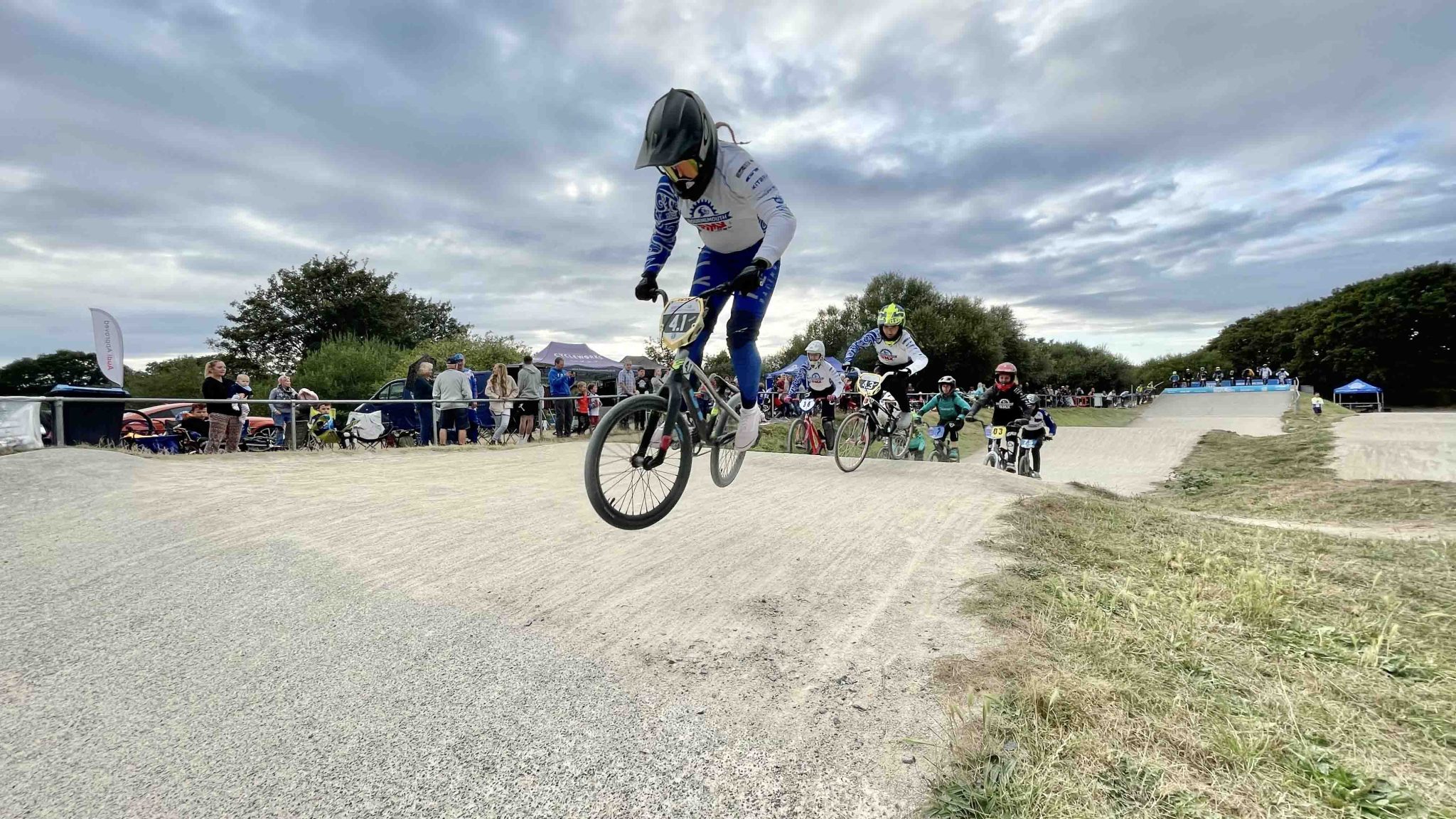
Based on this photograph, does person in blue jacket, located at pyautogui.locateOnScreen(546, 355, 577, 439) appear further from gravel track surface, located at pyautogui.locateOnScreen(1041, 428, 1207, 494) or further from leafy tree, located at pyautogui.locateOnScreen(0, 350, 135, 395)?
leafy tree, located at pyautogui.locateOnScreen(0, 350, 135, 395)

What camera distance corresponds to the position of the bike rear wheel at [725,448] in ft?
16.5

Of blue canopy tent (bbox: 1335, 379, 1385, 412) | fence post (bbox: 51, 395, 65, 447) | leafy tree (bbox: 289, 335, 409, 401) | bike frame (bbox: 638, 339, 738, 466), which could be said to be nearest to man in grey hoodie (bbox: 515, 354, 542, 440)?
fence post (bbox: 51, 395, 65, 447)

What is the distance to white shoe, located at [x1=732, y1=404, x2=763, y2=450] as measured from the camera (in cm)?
505

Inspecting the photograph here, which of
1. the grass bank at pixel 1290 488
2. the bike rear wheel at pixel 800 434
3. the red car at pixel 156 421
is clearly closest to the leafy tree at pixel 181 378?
the red car at pixel 156 421

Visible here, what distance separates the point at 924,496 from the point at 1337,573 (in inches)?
133

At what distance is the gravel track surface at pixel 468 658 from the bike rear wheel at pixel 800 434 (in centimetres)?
614

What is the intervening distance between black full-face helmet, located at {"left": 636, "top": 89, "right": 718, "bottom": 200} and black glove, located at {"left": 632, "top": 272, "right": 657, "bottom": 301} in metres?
0.87

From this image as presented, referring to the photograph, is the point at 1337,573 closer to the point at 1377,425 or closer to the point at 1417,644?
the point at 1417,644

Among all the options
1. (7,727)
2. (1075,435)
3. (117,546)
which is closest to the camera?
(7,727)

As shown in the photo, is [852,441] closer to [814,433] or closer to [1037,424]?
[814,433]

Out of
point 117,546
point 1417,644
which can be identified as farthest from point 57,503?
point 1417,644

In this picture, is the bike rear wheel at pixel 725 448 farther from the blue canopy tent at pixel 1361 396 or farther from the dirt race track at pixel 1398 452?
the blue canopy tent at pixel 1361 396

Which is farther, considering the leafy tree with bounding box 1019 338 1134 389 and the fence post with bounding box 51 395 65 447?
the leafy tree with bounding box 1019 338 1134 389

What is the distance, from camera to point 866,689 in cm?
295
